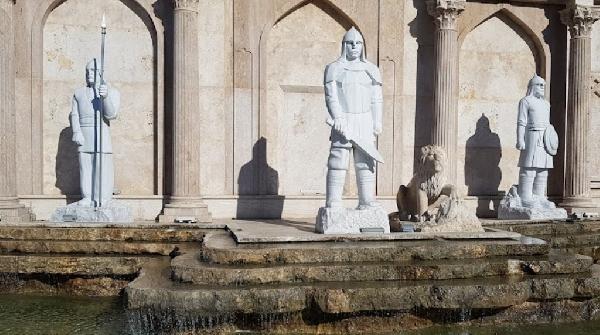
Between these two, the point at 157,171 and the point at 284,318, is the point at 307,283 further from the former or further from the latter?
the point at 157,171

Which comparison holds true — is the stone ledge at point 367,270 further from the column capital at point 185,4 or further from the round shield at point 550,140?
the column capital at point 185,4

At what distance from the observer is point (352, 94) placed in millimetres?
7629

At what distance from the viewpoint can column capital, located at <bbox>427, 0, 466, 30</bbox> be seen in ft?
36.0

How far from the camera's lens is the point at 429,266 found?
19.5 feet

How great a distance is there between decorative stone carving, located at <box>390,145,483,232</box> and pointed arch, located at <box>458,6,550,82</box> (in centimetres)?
474

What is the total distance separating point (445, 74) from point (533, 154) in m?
2.33

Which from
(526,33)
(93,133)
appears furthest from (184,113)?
(526,33)

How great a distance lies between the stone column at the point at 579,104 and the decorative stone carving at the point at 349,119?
6141 millimetres

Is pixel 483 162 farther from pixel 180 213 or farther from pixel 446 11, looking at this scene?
pixel 180 213

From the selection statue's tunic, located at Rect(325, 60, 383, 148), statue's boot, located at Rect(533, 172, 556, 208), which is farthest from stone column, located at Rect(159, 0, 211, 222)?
statue's boot, located at Rect(533, 172, 556, 208)

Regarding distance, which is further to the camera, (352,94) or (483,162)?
(483,162)

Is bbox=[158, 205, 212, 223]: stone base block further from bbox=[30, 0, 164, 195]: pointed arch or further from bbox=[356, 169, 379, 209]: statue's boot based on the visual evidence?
bbox=[356, 169, 379, 209]: statue's boot

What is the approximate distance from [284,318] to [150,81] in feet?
22.2

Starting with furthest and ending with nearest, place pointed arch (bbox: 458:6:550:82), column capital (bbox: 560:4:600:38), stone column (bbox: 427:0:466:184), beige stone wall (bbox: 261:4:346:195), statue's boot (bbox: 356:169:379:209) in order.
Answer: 1. pointed arch (bbox: 458:6:550:82)
2. column capital (bbox: 560:4:600:38)
3. beige stone wall (bbox: 261:4:346:195)
4. stone column (bbox: 427:0:466:184)
5. statue's boot (bbox: 356:169:379:209)
